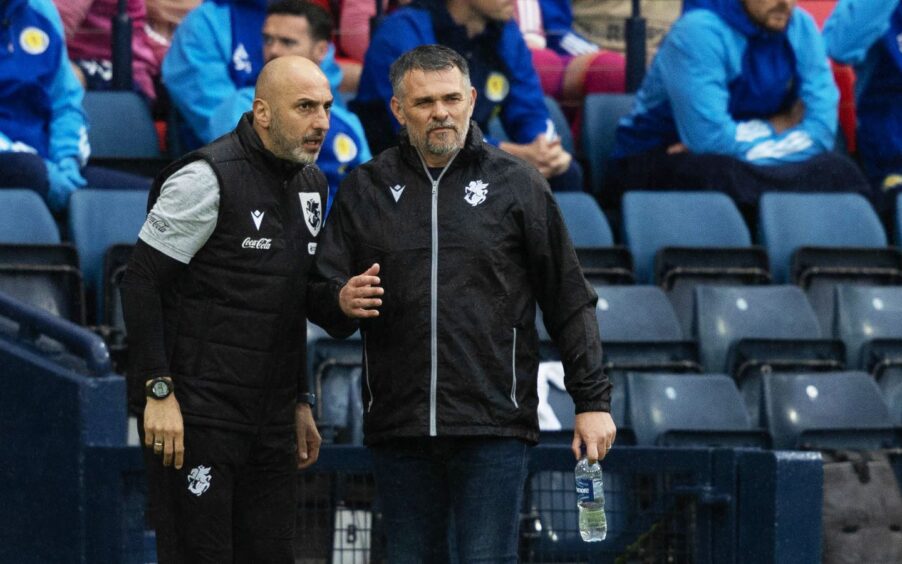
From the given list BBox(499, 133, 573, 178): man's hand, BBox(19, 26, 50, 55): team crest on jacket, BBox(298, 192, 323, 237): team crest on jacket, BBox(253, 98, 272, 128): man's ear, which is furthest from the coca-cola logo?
BBox(499, 133, 573, 178): man's hand

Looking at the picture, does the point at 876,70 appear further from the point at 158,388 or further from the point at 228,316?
the point at 158,388

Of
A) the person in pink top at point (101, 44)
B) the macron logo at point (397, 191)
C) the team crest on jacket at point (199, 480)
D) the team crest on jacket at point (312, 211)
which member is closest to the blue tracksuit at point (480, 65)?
the person in pink top at point (101, 44)

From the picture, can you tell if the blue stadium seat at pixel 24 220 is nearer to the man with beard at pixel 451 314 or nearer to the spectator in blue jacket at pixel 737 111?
the man with beard at pixel 451 314

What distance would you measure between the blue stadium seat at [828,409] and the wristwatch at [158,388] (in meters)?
2.92

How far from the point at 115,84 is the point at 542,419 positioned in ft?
9.75

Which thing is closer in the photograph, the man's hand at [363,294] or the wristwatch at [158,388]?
the man's hand at [363,294]

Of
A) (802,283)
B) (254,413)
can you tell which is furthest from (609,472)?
(802,283)

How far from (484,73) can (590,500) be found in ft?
12.2

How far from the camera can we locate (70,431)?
17.4 feet

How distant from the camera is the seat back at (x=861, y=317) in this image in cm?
734

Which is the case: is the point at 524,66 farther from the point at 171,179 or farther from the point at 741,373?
the point at 171,179

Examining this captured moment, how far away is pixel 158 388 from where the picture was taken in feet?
14.0

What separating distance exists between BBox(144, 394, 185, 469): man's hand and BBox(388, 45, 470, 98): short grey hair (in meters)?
0.94

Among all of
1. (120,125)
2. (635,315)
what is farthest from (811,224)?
(120,125)
